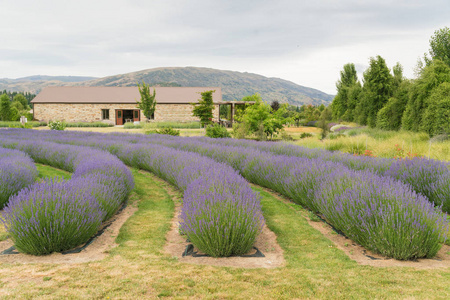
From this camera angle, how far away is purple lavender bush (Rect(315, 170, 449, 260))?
3172 mm

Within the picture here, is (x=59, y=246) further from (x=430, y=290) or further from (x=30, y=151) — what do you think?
(x=30, y=151)

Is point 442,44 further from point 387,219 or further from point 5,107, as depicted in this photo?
point 5,107

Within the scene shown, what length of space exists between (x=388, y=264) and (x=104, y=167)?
15.8 ft

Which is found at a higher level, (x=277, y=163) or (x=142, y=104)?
(x=142, y=104)

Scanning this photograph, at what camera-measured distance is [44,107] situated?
34.5 meters

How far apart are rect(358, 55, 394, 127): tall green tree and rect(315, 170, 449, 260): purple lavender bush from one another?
18746mm

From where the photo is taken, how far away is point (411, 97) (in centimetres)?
1356

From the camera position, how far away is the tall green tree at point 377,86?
20719mm

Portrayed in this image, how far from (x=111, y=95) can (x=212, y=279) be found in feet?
119

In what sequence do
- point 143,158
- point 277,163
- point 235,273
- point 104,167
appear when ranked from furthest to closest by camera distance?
point 143,158
point 277,163
point 104,167
point 235,273

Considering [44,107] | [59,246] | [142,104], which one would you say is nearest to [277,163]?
[59,246]

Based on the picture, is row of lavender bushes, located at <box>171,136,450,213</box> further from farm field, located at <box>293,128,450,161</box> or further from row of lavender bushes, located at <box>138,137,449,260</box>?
farm field, located at <box>293,128,450,161</box>

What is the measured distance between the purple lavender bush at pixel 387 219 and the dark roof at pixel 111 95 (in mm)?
29541

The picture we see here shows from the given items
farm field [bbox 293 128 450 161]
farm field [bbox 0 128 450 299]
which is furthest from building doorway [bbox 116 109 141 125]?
farm field [bbox 0 128 450 299]
